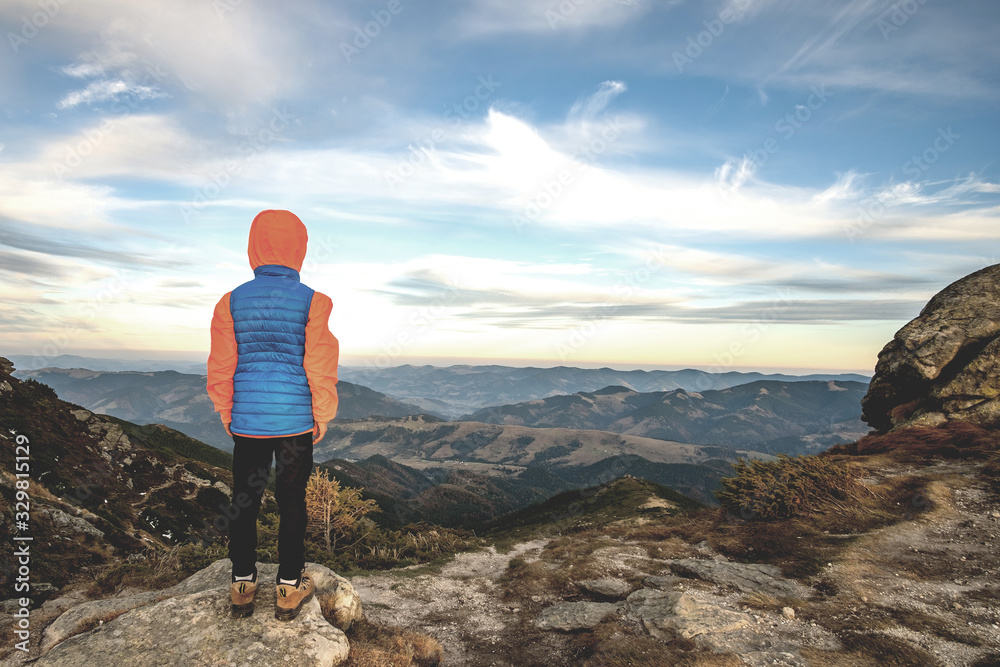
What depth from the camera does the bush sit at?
13414 millimetres

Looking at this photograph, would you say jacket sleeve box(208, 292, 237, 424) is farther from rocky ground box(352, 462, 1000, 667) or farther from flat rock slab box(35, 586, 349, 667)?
rocky ground box(352, 462, 1000, 667)

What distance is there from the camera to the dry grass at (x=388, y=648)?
5.84 meters

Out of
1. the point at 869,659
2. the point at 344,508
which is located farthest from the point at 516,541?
the point at 869,659

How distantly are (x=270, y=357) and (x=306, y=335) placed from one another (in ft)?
1.70

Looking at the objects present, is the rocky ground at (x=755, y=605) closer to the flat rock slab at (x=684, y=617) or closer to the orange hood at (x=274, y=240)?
the flat rock slab at (x=684, y=617)

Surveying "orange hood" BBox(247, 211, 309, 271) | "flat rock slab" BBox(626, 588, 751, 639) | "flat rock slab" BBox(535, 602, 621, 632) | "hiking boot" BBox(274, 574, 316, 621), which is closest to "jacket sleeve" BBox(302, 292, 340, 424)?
"orange hood" BBox(247, 211, 309, 271)

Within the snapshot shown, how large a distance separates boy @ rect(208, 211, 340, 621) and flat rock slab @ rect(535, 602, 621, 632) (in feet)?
18.6

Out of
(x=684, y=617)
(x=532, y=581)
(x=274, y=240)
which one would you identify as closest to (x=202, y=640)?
(x=274, y=240)

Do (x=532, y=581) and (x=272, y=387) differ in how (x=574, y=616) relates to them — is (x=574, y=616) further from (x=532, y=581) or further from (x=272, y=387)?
(x=272, y=387)

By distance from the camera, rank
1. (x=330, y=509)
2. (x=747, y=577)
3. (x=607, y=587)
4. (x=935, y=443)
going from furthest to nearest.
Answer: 1. (x=330, y=509)
2. (x=935, y=443)
3. (x=607, y=587)
4. (x=747, y=577)

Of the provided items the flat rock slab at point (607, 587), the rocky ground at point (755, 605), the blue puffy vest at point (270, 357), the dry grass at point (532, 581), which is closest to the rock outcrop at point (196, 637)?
the blue puffy vest at point (270, 357)

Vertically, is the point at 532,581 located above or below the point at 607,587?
below

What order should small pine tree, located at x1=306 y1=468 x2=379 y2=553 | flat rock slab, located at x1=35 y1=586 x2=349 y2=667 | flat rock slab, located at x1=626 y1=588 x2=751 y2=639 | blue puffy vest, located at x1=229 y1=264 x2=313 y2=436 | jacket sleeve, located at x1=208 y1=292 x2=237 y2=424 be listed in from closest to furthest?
1. flat rock slab, located at x1=35 y1=586 x2=349 y2=667
2. blue puffy vest, located at x1=229 y1=264 x2=313 y2=436
3. jacket sleeve, located at x1=208 y1=292 x2=237 y2=424
4. flat rock slab, located at x1=626 y1=588 x2=751 y2=639
5. small pine tree, located at x1=306 y1=468 x2=379 y2=553

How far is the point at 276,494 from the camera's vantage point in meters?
5.51
